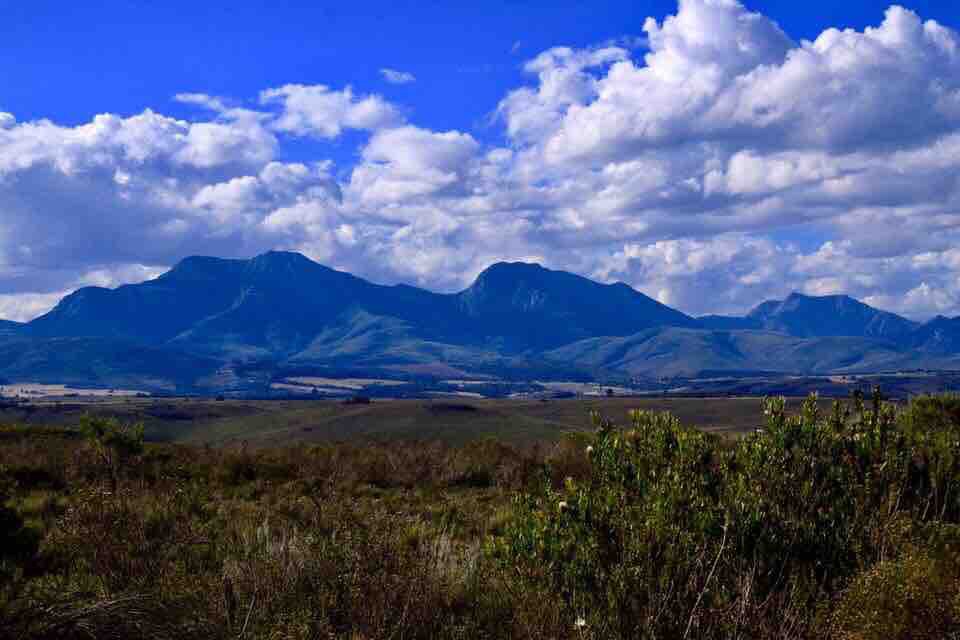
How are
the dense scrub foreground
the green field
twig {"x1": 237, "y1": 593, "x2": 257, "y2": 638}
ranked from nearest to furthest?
the dense scrub foreground < twig {"x1": 237, "y1": 593, "x2": 257, "y2": 638} < the green field

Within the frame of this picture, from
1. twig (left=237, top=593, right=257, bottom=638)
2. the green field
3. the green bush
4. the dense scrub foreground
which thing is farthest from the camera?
the green field

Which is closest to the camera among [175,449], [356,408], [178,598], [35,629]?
[35,629]

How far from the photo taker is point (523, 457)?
2405cm

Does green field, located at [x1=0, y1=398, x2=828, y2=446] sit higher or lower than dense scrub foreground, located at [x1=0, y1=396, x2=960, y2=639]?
lower

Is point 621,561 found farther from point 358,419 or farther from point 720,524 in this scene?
point 358,419

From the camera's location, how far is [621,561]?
663 cm

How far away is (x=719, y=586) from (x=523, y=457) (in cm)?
1750

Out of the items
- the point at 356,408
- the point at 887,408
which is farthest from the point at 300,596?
the point at 356,408

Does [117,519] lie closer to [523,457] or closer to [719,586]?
[719,586]

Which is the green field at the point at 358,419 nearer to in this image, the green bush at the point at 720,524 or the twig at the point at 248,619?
the green bush at the point at 720,524

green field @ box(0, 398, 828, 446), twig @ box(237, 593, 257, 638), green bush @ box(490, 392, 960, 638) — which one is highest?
green bush @ box(490, 392, 960, 638)

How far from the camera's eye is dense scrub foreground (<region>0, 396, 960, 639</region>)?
5.93m

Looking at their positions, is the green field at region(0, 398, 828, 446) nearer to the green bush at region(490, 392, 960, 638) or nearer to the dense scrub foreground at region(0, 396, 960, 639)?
the dense scrub foreground at region(0, 396, 960, 639)

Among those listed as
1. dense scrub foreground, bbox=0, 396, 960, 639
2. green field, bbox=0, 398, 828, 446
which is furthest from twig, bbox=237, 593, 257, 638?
green field, bbox=0, 398, 828, 446
